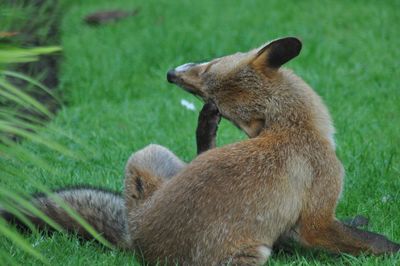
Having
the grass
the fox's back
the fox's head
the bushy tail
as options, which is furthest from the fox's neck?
the bushy tail

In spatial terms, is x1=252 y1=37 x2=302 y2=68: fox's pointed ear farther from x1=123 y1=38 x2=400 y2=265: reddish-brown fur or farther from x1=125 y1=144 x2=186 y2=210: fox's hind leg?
x1=125 y1=144 x2=186 y2=210: fox's hind leg

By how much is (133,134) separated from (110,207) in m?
2.79

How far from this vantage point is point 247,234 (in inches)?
203

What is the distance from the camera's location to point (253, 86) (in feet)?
19.4

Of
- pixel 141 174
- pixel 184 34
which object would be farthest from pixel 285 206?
pixel 184 34

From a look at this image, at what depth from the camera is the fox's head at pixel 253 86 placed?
5812 mm

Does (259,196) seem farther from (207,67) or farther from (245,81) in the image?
(207,67)

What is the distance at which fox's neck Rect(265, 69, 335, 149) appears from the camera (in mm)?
5719

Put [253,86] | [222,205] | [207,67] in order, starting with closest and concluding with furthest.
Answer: [222,205], [253,86], [207,67]

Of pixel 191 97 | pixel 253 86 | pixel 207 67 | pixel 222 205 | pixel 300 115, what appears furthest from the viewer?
pixel 191 97

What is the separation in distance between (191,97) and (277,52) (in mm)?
4308

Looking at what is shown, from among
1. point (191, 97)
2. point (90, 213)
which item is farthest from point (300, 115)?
point (191, 97)

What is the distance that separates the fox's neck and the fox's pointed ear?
0.12 meters

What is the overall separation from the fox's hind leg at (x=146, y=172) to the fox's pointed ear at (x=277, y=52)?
92 centimetres
